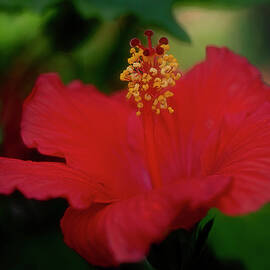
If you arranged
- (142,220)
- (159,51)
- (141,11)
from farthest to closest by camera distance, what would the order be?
(141,11) < (159,51) < (142,220)

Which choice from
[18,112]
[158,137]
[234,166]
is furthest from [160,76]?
[18,112]

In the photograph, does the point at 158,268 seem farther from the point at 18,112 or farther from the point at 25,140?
the point at 18,112

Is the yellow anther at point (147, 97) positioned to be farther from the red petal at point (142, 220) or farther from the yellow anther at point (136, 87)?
the red petal at point (142, 220)

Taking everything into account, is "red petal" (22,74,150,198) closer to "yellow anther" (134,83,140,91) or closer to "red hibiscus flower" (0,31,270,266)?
"red hibiscus flower" (0,31,270,266)

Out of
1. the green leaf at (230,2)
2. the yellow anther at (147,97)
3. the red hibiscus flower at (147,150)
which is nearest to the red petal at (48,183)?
the red hibiscus flower at (147,150)

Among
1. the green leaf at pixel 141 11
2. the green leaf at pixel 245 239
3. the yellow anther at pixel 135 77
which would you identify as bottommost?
the green leaf at pixel 245 239

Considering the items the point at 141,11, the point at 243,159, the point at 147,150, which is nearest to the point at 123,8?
the point at 141,11

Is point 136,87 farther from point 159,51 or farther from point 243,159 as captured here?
point 243,159
